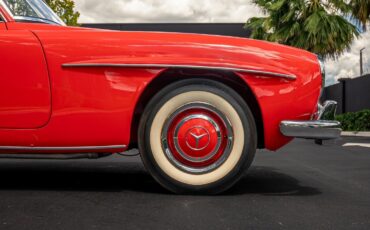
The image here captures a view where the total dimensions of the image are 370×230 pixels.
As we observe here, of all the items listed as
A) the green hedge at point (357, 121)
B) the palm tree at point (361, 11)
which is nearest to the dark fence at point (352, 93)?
the green hedge at point (357, 121)

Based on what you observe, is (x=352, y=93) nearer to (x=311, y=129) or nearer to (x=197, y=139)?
(x=311, y=129)

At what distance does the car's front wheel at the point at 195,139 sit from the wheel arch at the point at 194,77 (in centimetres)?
7

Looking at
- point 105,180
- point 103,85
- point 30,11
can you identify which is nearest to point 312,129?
point 103,85

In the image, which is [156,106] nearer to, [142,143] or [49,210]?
[142,143]

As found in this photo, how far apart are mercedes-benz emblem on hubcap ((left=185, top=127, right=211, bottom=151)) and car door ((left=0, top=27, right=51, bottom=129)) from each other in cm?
89

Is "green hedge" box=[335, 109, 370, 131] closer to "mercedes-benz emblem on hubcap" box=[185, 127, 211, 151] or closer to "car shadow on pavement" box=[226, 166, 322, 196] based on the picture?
"car shadow on pavement" box=[226, 166, 322, 196]

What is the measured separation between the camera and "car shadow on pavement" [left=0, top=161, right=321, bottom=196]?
3.67 metres

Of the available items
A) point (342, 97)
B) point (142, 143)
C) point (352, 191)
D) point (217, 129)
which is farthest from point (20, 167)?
point (342, 97)

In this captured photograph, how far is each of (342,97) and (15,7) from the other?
59.8 feet

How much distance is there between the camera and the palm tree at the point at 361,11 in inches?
627

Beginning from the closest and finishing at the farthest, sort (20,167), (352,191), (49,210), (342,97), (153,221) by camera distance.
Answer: (153,221) → (49,210) → (352,191) → (20,167) → (342,97)

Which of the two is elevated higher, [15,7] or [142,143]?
[15,7]

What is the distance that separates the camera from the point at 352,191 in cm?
381

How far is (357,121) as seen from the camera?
1686cm
